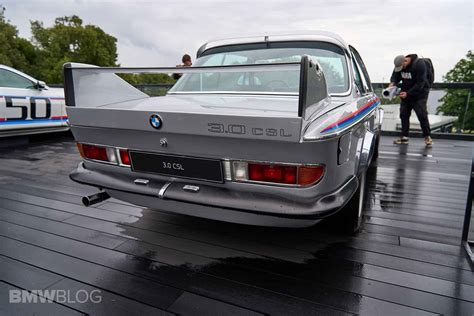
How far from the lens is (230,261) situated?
78.0 inches

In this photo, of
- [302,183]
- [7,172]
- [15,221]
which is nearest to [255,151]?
[302,183]

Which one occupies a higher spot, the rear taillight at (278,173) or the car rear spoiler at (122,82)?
the car rear spoiler at (122,82)

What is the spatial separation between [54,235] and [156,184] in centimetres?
111

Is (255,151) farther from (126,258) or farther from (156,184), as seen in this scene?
(126,258)

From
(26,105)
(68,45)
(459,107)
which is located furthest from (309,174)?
(68,45)

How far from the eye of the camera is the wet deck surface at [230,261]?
1.59 metres

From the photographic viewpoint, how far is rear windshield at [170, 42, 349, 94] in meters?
2.29

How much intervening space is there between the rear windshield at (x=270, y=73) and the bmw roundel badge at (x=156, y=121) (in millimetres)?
805

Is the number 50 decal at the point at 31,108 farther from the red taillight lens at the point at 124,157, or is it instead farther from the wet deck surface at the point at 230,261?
the red taillight lens at the point at 124,157

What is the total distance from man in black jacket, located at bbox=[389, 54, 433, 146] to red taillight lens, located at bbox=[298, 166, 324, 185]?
5.04 metres

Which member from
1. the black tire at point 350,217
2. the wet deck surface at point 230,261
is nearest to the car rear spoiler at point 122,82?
the black tire at point 350,217

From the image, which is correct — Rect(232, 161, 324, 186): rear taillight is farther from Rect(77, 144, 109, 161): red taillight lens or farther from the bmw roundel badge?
Rect(77, 144, 109, 161): red taillight lens

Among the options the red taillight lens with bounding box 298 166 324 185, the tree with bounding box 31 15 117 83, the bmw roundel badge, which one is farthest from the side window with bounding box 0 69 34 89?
the tree with bounding box 31 15 117 83

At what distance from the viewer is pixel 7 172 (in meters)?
4.12
